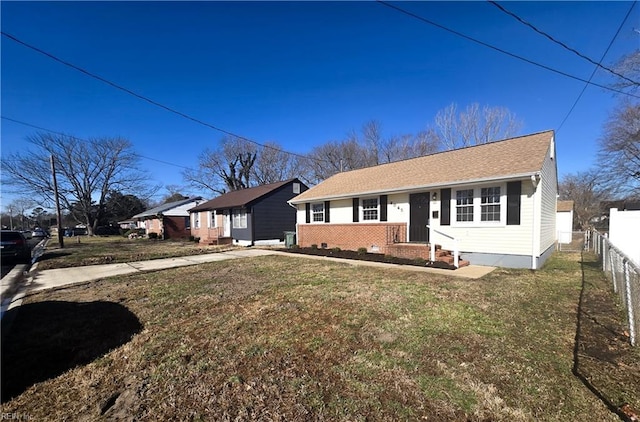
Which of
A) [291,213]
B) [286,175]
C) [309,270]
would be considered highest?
[286,175]

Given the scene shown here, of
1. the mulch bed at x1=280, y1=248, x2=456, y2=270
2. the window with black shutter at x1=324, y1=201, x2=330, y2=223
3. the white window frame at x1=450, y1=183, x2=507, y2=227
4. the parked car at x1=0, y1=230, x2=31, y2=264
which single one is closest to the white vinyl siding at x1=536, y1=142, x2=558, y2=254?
the white window frame at x1=450, y1=183, x2=507, y2=227

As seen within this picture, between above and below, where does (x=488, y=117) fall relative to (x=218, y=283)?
above

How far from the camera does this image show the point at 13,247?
44.9ft

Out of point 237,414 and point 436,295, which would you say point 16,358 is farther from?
point 436,295

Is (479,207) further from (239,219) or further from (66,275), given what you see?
(239,219)

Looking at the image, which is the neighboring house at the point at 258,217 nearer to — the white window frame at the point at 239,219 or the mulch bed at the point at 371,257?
the white window frame at the point at 239,219

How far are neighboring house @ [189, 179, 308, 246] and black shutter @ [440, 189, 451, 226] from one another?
40.5 feet

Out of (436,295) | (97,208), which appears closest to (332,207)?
(436,295)

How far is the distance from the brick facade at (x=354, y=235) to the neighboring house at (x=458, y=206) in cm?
4

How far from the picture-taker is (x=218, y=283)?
7625 millimetres

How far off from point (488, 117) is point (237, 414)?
96.9 ft

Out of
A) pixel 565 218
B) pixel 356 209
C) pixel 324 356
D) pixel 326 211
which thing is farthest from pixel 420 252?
pixel 565 218

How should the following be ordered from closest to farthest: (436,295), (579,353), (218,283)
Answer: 1. (579,353)
2. (436,295)
3. (218,283)

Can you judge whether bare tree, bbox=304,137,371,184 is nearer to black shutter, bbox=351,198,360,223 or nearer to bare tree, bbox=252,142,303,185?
bare tree, bbox=252,142,303,185
